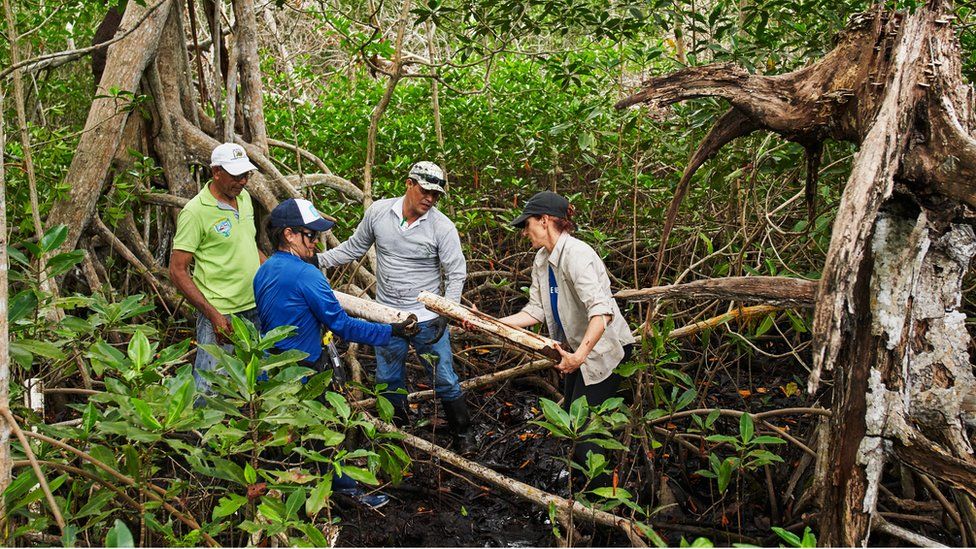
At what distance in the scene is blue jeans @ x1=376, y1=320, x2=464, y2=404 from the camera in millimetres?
4559

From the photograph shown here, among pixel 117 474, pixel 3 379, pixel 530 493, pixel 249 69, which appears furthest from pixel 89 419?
pixel 249 69

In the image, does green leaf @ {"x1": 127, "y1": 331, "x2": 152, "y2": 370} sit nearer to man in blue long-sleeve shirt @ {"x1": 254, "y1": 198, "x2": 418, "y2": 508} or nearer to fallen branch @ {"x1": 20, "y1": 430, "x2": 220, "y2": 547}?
fallen branch @ {"x1": 20, "y1": 430, "x2": 220, "y2": 547}

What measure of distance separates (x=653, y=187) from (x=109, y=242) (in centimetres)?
345

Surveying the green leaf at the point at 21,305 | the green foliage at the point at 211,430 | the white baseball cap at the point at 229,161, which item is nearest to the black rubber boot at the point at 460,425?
the white baseball cap at the point at 229,161

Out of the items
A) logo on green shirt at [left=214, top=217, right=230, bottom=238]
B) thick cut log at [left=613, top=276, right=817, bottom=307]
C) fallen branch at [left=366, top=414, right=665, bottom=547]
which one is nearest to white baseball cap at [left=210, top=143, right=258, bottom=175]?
logo on green shirt at [left=214, top=217, right=230, bottom=238]

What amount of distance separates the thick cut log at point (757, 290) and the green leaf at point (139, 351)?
1.73m

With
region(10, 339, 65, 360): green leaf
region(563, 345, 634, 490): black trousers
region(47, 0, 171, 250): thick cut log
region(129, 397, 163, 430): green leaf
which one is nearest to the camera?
region(129, 397, 163, 430): green leaf

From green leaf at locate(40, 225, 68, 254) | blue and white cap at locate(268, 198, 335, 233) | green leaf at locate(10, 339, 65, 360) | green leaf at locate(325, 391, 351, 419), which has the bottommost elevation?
green leaf at locate(325, 391, 351, 419)

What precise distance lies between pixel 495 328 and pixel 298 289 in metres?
0.87

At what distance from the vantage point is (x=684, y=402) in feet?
12.4

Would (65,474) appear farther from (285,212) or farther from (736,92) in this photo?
(736,92)

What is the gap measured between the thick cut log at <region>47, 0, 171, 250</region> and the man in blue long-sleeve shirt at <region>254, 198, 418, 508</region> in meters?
1.83

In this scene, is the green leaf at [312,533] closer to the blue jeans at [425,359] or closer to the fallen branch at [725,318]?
the blue jeans at [425,359]

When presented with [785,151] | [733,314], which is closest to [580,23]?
[785,151]
